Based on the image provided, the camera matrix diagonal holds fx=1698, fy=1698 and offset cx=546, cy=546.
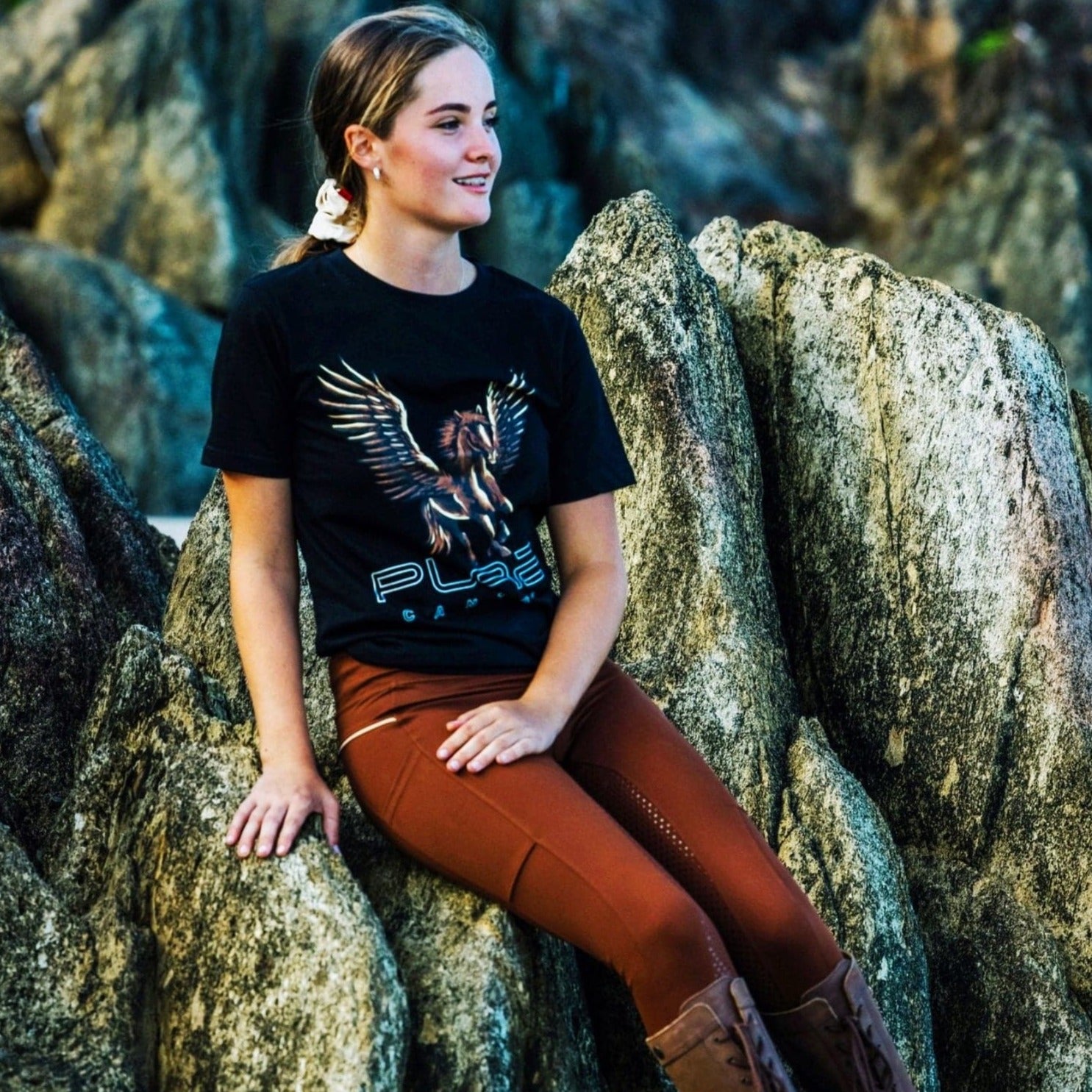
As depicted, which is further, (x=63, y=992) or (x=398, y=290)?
(x=398, y=290)

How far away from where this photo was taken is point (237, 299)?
12.1 ft

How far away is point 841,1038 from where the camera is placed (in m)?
3.40

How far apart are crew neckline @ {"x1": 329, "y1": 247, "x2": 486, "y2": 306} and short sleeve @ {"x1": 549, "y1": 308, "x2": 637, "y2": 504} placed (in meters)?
0.27

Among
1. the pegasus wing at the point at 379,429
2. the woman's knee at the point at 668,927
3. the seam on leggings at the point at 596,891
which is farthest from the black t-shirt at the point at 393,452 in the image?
the woman's knee at the point at 668,927

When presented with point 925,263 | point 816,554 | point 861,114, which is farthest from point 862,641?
point 861,114

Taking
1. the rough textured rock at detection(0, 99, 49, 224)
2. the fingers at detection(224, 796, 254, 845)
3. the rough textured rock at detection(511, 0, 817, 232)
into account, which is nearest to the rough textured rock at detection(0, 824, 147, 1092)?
the fingers at detection(224, 796, 254, 845)

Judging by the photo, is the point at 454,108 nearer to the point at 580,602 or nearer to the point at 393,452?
the point at 393,452

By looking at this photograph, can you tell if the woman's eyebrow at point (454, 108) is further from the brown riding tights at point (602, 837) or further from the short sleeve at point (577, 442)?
the brown riding tights at point (602, 837)

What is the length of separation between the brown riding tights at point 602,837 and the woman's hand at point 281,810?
0.10 meters

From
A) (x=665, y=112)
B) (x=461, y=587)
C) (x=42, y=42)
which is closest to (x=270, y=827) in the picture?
(x=461, y=587)

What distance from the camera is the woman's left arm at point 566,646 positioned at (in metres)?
3.44

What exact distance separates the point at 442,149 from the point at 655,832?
5.12 feet

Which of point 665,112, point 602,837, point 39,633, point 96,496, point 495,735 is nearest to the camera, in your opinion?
point 602,837

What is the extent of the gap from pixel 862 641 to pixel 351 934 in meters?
2.07
